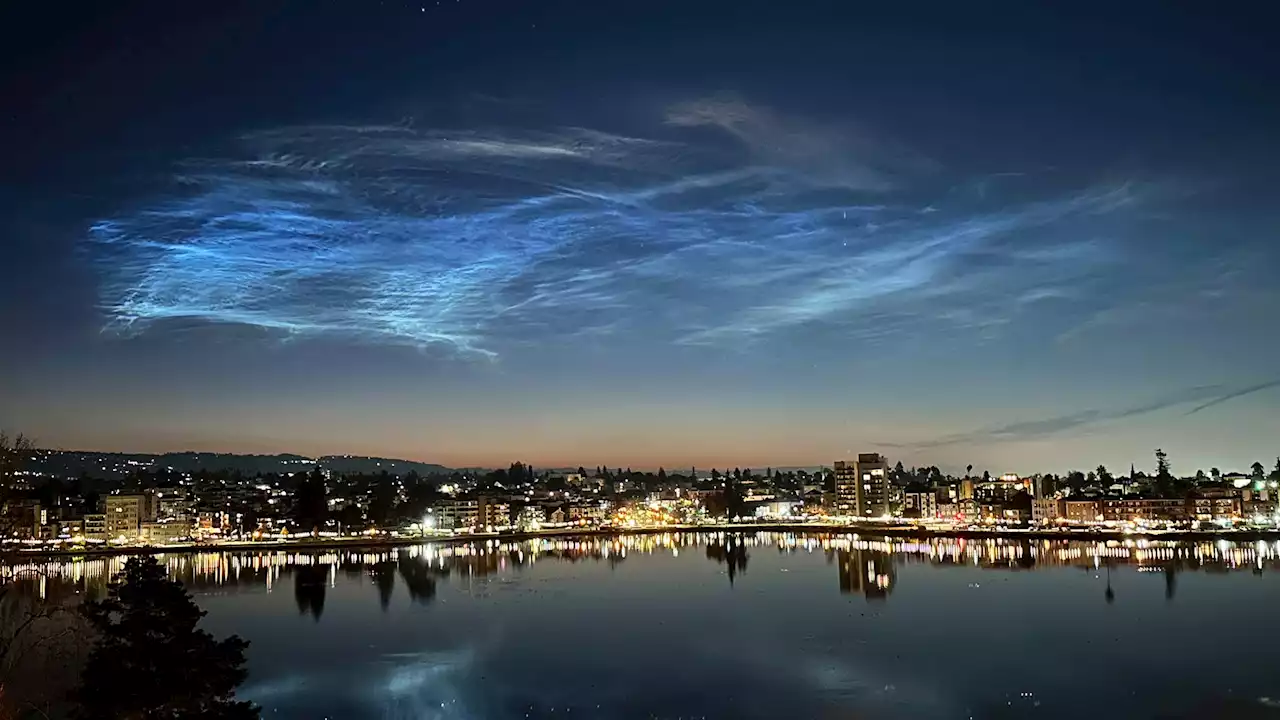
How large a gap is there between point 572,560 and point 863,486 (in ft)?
202

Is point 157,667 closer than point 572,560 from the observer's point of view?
Yes

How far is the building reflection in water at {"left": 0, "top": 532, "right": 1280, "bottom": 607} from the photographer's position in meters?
37.8

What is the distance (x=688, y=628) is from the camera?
87.4ft

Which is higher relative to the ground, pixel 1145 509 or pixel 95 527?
pixel 95 527

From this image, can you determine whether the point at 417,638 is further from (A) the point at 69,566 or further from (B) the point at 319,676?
(A) the point at 69,566

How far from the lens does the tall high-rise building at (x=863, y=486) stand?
10675cm

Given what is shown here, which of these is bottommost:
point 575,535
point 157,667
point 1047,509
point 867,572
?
point 575,535

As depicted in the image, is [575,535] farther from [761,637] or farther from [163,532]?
[761,637]

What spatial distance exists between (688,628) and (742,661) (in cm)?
573

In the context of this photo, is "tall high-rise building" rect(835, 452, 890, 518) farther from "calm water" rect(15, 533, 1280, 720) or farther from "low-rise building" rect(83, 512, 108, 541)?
"low-rise building" rect(83, 512, 108, 541)

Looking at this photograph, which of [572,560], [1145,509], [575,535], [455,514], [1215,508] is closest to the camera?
[572,560]

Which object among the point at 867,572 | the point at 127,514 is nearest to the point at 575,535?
the point at 127,514

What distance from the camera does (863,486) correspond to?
10781cm

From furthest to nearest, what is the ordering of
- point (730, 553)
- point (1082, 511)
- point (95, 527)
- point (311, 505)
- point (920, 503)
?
point (920, 503) < point (1082, 511) < point (95, 527) < point (311, 505) < point (730, 553)
